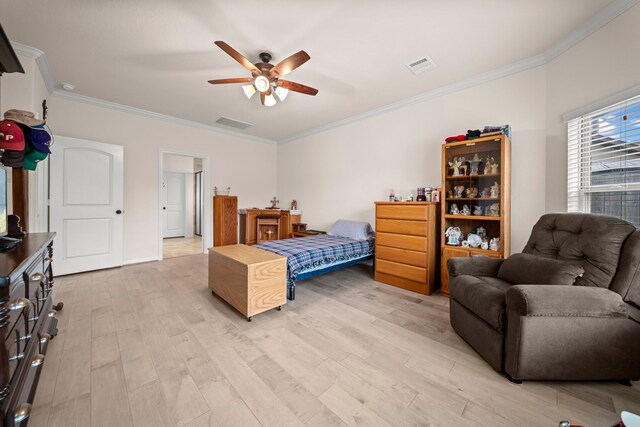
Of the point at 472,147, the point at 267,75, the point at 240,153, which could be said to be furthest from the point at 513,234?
the point at 240,153

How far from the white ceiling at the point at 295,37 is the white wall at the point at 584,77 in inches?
7.4

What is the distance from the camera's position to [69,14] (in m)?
2.08

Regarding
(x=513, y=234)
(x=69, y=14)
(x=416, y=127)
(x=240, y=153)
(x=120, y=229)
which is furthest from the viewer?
(x=240, y=153)

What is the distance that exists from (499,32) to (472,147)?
111 centimetres

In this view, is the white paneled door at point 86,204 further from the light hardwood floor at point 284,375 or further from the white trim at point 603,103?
the white trim at point 603,103

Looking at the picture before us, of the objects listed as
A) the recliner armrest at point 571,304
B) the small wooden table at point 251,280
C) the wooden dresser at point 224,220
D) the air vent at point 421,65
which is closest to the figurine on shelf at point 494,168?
the air vent at point 421,65

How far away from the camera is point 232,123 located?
4.87 metres

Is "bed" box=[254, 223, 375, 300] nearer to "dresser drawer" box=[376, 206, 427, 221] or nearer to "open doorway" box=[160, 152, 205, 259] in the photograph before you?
"dresser drawer" box=[376, 206, 427, 221]

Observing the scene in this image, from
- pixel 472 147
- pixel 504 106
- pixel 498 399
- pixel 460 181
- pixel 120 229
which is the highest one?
pixel 504 106

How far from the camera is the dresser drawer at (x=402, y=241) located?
3023 millimetres

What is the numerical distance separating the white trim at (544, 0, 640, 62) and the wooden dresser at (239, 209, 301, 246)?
4589mm

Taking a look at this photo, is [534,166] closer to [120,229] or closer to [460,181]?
[460,181]

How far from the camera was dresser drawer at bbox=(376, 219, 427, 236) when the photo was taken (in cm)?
302

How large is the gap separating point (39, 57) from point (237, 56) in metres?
2.35
